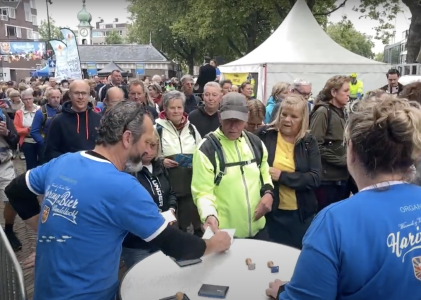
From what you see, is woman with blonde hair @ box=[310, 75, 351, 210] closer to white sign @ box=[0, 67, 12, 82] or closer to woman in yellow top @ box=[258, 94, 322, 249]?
woman in yellow top @ box=[258, 94, 322, 249]

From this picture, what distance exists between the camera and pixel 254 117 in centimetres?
444

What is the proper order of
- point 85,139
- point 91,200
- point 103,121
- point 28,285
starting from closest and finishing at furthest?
point 91,200 → point 103,121 → point 28,285 → point 85,139

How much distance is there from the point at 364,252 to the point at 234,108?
192 centimetres

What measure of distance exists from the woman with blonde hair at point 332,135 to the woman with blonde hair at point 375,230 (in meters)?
2.73

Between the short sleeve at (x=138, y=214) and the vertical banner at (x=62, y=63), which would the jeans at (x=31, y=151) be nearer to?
the short sleeve at (x=138, y=214)

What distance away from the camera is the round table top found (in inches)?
80.2

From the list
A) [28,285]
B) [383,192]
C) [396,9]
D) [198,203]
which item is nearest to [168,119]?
[198,203]

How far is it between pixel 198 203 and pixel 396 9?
24577 millimetres

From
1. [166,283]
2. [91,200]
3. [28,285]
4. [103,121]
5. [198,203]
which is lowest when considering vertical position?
[28,285]

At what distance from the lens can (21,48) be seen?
1458 inches

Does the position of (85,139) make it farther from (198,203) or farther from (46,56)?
(46,56)

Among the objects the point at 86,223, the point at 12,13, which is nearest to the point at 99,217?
the point at 86,223

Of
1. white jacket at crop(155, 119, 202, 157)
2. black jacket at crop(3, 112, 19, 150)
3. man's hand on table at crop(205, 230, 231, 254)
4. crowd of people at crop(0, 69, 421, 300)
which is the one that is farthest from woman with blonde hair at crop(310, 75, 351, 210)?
black jacket at crop(3, 112, 19, 150)

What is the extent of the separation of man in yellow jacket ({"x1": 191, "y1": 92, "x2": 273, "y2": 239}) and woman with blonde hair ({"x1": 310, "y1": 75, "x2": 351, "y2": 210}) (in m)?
1.28
